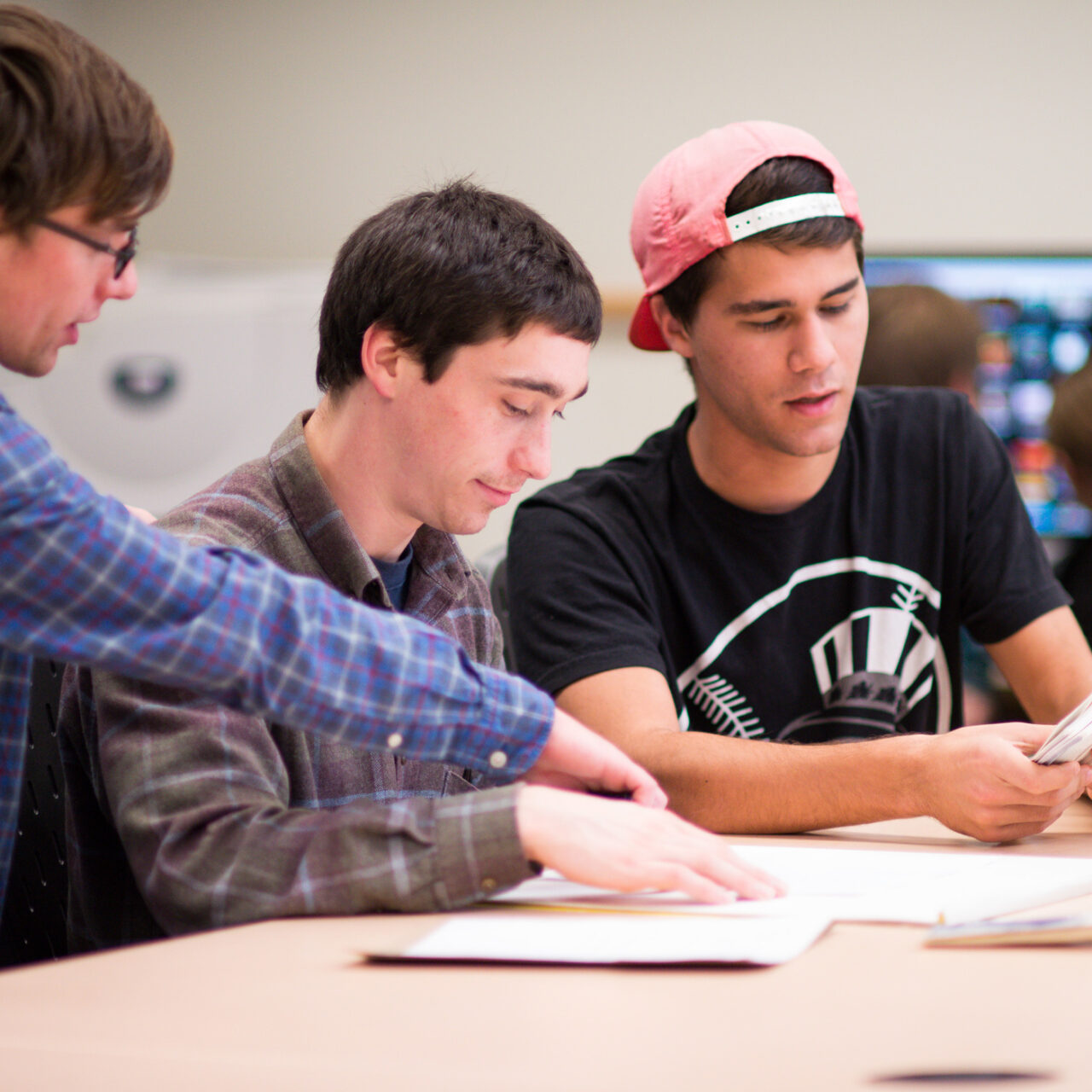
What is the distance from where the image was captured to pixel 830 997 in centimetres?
57

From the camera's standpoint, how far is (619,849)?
734 millimetres

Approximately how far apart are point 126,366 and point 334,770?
255 centimetres

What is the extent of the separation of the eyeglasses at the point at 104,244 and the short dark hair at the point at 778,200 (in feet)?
2.49

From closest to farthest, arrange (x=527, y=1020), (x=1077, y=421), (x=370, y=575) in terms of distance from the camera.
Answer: (x=527, y=1020)
(x=370, y=575)
(x=1077, y=421)

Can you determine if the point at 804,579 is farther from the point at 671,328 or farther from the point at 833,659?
the point at 671,328

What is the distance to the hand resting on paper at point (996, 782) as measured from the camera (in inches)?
37.4

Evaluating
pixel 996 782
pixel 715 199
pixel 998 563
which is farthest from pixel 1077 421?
pixel 996 782

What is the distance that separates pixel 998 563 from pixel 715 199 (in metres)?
0.58

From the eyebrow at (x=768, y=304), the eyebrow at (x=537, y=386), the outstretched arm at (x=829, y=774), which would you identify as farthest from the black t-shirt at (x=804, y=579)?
the eyebrow at (x=537, y=386)

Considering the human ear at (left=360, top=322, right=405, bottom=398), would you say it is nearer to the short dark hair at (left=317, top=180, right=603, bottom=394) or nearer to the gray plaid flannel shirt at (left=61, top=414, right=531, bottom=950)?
the short dark hair at (left=317, top=180, right=603, bottom=394)

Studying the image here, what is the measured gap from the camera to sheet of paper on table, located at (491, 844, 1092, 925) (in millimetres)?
734

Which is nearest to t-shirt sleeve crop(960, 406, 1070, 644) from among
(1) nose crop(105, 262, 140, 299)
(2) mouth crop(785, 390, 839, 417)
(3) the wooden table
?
(2) mouth crop(785, 390, 839, 417)

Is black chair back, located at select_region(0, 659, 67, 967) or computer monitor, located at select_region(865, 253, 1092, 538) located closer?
black chair back, located at select_region(0, 659, 67, 967)

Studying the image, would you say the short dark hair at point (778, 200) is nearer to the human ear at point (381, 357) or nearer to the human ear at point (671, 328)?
the human ear at point (671, 328)
